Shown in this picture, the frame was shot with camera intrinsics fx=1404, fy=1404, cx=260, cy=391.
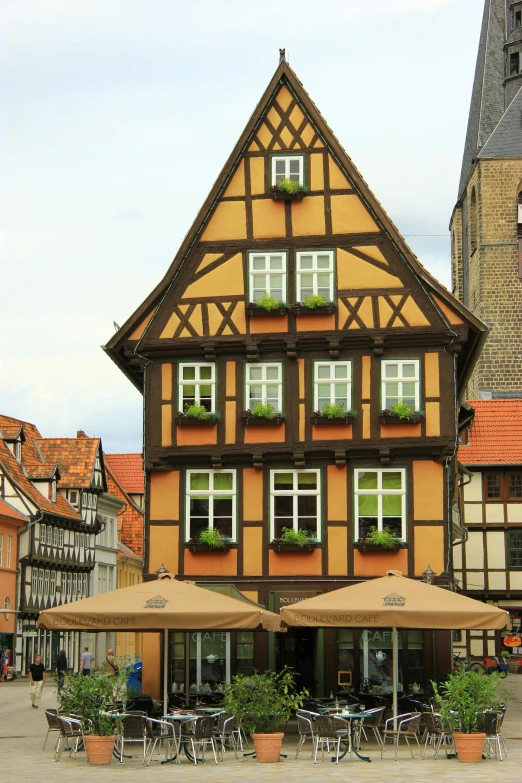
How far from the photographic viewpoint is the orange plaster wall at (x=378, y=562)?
28.9 m

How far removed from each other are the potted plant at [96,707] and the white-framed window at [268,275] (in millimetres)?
12042

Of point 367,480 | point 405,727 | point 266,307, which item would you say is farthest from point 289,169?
point 405,727

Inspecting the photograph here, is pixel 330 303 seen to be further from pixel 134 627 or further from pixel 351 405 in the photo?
pixel 134 627

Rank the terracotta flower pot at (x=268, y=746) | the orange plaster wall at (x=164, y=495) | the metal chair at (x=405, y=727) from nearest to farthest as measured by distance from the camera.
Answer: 1. the terracotta flower pot at (x=268, y=746)
2. the metal chair at (x=405, y=727)
3. the orange plaster wall at (x=164, y=495)

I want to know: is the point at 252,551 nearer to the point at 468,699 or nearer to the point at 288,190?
the point at 288,190

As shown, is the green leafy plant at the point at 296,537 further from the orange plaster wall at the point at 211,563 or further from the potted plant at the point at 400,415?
the potted plant at the point at 400,415

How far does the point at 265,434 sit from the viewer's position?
2983 cm

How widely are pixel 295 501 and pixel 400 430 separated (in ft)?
8.72

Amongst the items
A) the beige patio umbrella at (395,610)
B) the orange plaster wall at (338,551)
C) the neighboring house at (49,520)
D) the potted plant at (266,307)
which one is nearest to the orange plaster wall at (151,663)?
the orange plaster wall at (338,551)

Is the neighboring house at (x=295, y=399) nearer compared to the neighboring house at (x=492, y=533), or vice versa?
the neighboring house at (x=295, y=399)

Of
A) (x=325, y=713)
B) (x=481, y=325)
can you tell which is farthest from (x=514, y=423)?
(x=325, y=713)

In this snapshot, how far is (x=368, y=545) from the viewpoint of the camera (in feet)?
94.2

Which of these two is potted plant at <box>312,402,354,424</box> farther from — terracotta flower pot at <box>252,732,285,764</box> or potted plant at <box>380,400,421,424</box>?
terracotta flower pot at <box>252,732,285,764</box>

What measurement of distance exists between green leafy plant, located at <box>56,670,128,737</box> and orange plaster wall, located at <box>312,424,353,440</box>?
1017 centimetres
